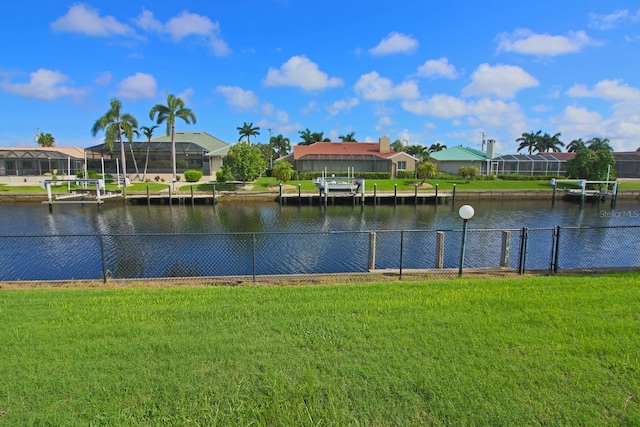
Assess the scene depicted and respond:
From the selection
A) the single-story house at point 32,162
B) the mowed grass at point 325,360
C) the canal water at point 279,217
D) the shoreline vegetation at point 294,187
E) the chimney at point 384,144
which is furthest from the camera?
the chimney at point 384,144

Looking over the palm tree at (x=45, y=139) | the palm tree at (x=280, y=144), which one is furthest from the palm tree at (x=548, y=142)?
the palm tree at (x=45, y=139)

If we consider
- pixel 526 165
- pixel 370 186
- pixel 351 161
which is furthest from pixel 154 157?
pixel 526 165

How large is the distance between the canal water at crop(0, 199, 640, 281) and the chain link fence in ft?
0.15

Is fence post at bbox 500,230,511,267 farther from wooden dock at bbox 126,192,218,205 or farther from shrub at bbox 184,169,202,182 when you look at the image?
shrub at bbox 184,169,202,182

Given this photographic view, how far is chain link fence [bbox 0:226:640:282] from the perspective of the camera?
13.9 metres

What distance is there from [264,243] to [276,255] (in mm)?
2562

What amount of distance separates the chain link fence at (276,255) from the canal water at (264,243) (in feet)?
0.15

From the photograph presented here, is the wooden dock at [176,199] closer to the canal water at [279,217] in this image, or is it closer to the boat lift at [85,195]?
the canal water at [279,217]

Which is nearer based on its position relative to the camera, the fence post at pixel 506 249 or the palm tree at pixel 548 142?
the fence post at pixel 506 249

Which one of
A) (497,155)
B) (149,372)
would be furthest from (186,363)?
(497,155)

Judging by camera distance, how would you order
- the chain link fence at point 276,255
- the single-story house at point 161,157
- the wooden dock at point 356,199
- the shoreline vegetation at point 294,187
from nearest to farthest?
the chain link fence at point 276,255 < the wooden dock at point 356,199 < the shoreline vegetation at point 294,187 < the single-story house at point 161,157

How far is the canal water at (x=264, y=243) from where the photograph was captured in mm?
14141

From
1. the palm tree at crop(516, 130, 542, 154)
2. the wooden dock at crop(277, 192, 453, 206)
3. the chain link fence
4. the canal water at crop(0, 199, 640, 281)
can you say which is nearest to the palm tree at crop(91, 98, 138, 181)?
the canal water at crop(0, 199, 640, 281)

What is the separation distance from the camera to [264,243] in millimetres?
18500
